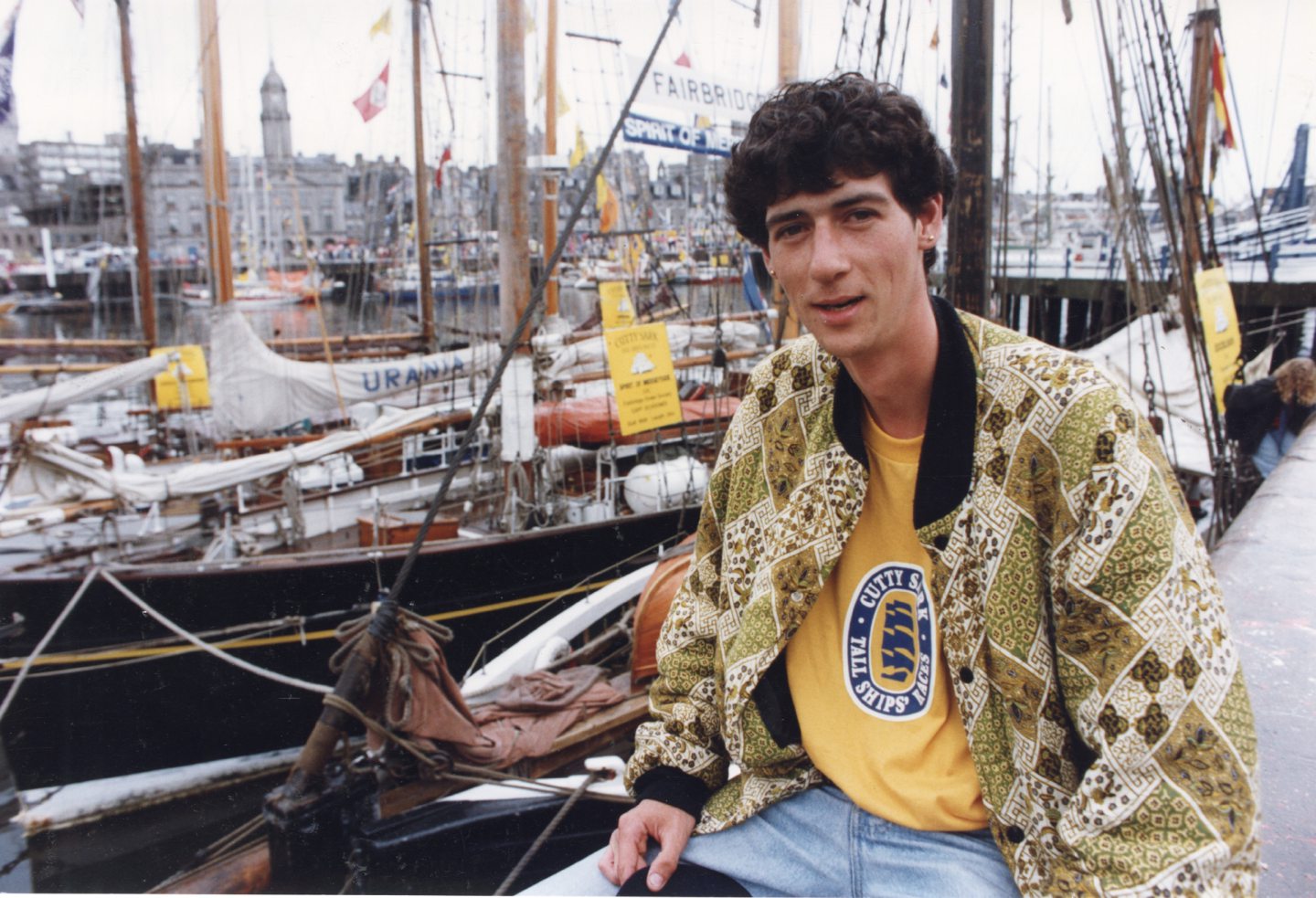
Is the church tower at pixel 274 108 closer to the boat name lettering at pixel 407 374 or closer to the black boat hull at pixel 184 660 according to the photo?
the boat name lettering at pixel 407 374

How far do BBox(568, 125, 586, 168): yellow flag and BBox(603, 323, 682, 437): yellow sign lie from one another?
8.59 meters

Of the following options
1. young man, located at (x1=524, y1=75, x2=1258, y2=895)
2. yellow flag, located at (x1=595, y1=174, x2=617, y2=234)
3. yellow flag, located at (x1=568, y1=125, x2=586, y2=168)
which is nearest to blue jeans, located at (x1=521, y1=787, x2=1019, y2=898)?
young man, located at (x1=524, y1=75, x2=1258, y2=895)

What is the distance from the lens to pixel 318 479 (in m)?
9.17

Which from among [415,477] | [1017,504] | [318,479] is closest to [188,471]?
[318,479]

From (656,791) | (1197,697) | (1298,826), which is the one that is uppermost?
(1197,697)

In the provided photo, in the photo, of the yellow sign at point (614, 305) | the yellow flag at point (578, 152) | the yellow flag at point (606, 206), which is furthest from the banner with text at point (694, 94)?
the yellow flag at point (606, 206)

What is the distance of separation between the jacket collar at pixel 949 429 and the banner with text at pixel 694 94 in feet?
13.4

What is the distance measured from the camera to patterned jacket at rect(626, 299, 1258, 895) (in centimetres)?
100

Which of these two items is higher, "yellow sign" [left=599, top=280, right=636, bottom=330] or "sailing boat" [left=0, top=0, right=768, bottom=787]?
"yellow sign" [left=599, top=280, right=636, bottom=330]

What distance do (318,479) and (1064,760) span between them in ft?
29.6

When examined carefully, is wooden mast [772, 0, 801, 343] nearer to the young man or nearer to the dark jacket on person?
the dark jacket on person

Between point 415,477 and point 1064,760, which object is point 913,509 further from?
point 415,477

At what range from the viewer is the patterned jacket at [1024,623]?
1.00 metres

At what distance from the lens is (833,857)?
137cm
